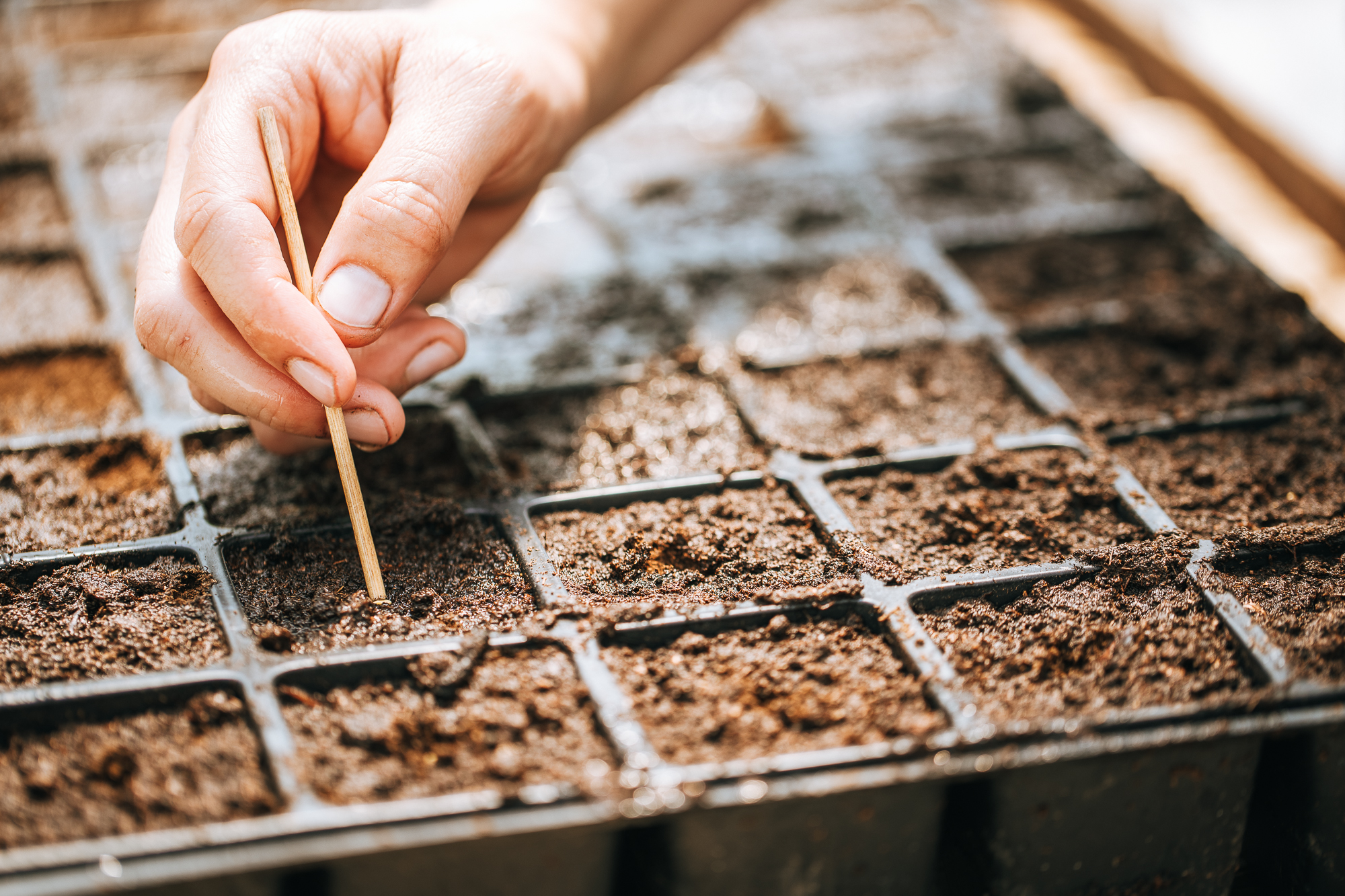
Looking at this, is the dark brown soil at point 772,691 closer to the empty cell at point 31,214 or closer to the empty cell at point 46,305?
the empty cell at point 46,305

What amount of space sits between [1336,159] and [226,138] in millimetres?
2176

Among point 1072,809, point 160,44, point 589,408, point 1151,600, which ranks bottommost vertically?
point 1072,809

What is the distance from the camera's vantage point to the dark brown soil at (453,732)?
0.92 metres

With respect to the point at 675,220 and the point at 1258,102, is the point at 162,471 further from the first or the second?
the point at 1258,102

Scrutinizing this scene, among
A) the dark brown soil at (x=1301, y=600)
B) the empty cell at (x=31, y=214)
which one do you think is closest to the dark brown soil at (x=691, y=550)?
the dark brown soil at (x=1301, y=600)

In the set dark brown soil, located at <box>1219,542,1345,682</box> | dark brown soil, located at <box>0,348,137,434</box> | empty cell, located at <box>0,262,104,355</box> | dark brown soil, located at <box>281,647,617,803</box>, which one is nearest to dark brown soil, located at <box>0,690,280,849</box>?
dark brown soil, located at <box>281,647,617,803</box>

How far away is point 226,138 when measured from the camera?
3.65 feet

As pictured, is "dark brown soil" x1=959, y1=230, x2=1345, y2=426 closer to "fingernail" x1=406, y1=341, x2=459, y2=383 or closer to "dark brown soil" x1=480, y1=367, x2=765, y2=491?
"dark brown soil" x1=480, y1=367, x2=765, y2=491

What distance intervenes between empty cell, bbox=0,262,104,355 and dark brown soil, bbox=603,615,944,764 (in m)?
0.95

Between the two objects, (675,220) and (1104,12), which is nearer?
(675,220)

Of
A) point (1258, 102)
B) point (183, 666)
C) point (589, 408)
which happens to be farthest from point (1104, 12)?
point (183, 666)

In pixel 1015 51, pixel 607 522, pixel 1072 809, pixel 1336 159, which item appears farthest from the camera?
pixel 1015 51

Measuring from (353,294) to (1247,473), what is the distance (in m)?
1.08

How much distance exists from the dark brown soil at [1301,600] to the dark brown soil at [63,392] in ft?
4.51
